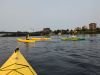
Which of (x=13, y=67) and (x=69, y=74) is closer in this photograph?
(x=13, y=67)

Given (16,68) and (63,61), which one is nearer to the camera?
(16,68)

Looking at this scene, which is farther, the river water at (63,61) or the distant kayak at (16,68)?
the river water at (63,61)

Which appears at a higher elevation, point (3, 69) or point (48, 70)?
point (3, 69)

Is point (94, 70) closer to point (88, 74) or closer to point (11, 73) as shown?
point (88, 74)

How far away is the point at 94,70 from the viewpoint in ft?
64.1

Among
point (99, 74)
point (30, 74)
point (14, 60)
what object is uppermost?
point (14, 60)

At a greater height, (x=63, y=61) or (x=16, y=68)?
(x=16, y=68)

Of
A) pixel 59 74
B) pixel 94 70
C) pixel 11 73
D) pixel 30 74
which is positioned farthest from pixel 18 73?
pixel 94 70

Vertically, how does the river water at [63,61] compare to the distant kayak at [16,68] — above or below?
below

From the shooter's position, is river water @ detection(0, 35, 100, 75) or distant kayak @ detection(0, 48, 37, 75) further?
river water @ detection(0, 35, 100, 75)

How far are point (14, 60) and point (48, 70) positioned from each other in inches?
315

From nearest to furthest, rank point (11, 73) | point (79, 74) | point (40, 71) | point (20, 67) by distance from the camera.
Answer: point (11, 73) → point (20, 67) → point (79, 74) → point (40, 71)

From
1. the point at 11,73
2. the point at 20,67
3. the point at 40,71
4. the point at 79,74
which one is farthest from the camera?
the point at 40,71

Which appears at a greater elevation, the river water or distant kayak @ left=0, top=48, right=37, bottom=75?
distant kayak @ left=0, top=48, right=37, bottom=75
